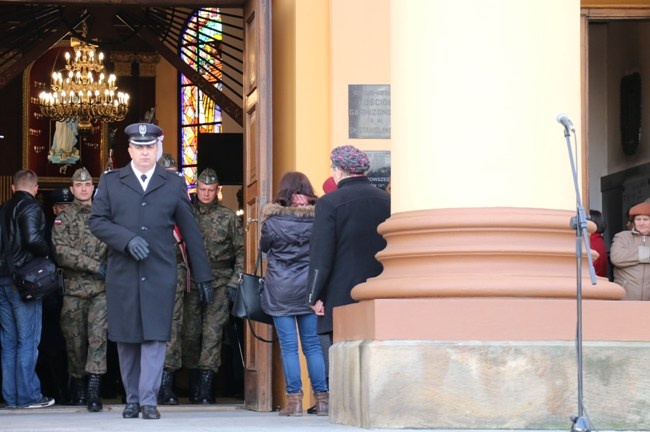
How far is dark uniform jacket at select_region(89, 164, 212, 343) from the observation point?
9398 millimetres

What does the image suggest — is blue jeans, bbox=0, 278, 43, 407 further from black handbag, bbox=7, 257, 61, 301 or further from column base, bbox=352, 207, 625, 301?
column base, bbox=352, 207, 625, 301

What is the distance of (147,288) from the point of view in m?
9.42

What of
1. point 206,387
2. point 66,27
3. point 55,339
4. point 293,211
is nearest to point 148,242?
point 293,211

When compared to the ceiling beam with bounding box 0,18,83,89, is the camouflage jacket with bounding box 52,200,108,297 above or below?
below

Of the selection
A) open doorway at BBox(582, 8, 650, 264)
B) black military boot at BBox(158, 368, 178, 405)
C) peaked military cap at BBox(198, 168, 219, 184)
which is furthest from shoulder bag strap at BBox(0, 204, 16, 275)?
open doorway at BBox(582, 8, 650, 264)

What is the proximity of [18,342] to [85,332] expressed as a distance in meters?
0.53

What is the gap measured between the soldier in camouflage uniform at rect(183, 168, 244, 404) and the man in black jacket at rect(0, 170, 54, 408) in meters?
1.28

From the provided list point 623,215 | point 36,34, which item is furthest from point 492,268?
point 36,34

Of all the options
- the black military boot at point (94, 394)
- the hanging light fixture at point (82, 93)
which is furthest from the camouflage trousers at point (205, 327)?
the hanging light fixture at point (82, 93)

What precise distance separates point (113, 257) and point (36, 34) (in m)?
10.8

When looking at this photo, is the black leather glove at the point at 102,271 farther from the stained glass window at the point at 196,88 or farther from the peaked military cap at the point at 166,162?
the stained glass window at the point at 196,88

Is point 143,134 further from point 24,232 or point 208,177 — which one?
point 208,177

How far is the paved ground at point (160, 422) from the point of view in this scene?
8.03 m

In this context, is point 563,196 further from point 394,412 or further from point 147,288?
point 147,288
